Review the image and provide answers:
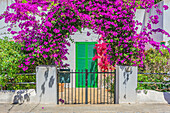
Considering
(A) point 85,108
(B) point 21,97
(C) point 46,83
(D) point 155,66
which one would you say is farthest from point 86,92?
(D) point 155,66

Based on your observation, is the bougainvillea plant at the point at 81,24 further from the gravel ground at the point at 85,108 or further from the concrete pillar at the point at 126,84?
the gravel ground at the point at 85,108

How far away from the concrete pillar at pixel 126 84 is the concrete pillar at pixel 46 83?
2.20 m

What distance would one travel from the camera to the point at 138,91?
6426 millimetres

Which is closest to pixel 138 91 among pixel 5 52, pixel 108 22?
pixel 108 22

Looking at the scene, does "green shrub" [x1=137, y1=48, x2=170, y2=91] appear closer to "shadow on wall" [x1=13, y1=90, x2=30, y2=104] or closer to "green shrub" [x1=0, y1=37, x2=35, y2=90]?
"shadow on wall" [x1=13, y1=90, x2=30, y2=104]

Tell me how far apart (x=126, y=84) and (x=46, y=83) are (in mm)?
2733

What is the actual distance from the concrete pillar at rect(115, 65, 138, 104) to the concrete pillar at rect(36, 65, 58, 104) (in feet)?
7.20

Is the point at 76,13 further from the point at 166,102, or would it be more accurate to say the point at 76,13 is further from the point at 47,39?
the point at 166,102

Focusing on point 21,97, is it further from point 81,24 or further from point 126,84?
point 126,84

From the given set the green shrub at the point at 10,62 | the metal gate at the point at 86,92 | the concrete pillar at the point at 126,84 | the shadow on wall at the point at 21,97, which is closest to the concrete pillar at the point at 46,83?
the metal gate at the point at 86,92

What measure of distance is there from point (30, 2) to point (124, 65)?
389 centimetres

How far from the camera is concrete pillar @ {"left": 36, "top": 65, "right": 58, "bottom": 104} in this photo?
6254 millimetres

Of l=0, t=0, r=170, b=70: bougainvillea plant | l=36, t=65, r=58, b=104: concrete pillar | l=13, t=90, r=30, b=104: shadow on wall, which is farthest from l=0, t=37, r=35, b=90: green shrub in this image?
l=36, t=65, r=58, b=104: concrete pillar

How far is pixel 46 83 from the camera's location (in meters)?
6.25
